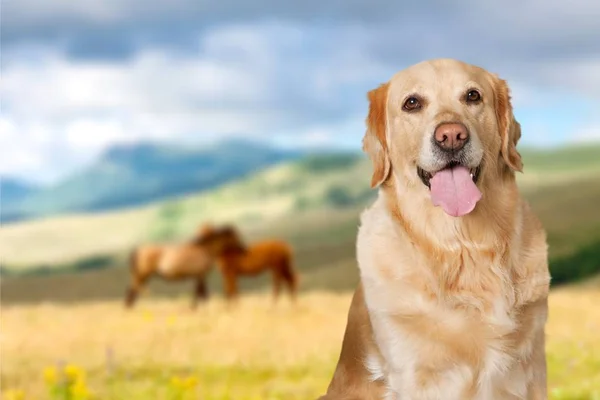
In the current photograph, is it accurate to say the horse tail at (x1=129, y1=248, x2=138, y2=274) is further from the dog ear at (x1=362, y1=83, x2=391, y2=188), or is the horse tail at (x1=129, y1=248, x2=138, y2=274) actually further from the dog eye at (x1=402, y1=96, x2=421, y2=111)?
the dog eye at (x1=402, y1=96, x2=421, y2=111)

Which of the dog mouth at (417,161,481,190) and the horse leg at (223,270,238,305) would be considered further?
the horse leg at (223,270,238,305)

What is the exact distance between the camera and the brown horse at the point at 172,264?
12680mm

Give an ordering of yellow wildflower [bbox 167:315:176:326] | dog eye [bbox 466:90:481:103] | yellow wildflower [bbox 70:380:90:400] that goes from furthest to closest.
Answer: yellow wildflower [bbox 167:315:176:326] → yellow wildflower [bbox 70:380:90:400] → dog eye [bbox 466:90:481:103]

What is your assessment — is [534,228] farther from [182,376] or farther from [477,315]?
[182,376]

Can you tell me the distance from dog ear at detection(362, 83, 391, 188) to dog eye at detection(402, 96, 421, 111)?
0.21 metres

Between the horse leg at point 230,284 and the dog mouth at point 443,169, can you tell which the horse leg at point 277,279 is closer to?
the horse leg at point 230,284

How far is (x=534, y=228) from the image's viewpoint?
4664mm

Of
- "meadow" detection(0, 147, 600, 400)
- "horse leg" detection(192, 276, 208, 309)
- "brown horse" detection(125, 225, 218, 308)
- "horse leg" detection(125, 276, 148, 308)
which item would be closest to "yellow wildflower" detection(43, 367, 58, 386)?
"meadow" detection(0, 147, 600, 400)

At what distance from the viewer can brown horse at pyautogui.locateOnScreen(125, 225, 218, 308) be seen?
12.7m

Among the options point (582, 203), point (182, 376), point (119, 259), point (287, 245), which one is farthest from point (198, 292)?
point (582, 203)

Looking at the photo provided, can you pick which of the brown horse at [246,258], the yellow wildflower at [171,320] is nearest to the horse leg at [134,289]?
the brown horse at [246,258]

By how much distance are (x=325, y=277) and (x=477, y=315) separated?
38.7 ft

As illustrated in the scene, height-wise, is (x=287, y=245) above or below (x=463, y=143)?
below

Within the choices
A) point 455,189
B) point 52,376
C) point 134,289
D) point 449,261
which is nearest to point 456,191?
point 455,189
